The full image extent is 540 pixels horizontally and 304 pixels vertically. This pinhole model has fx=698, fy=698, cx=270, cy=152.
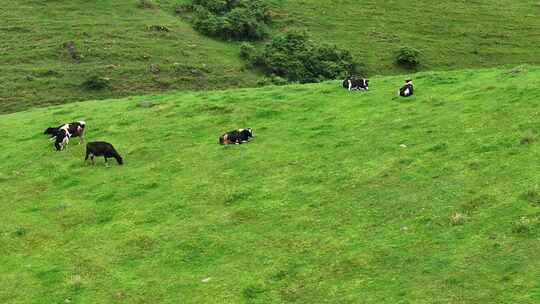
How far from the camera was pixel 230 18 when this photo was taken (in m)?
74.0

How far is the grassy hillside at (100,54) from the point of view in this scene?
56.1 m

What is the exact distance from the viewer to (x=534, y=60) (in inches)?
2724

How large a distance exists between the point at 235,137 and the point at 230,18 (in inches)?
1805

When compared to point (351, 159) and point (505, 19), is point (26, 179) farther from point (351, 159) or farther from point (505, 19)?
point (505, 19)

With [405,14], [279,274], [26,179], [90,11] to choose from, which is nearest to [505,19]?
[405,14]

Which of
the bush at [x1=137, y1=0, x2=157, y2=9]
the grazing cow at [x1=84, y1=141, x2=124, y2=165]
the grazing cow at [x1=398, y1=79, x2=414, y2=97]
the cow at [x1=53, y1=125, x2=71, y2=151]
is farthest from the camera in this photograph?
the bush at [x1=137, y1=0, x2=157, y2=9]

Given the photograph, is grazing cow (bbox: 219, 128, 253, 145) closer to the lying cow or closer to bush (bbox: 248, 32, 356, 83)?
the lying cow

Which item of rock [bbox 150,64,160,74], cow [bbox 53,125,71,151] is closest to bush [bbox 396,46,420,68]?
rock [bbox 150,64,160,74]

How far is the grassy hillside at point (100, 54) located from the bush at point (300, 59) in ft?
7.55

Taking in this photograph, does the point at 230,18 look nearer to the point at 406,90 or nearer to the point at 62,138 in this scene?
the point at 406,90

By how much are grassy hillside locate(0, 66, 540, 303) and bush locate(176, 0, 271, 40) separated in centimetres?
3836

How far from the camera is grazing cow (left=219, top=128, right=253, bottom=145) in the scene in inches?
1192

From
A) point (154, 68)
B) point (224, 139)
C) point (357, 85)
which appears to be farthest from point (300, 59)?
point (224, 139)

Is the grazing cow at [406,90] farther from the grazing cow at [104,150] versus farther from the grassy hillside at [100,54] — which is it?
the grassy hillside at [100,54]
